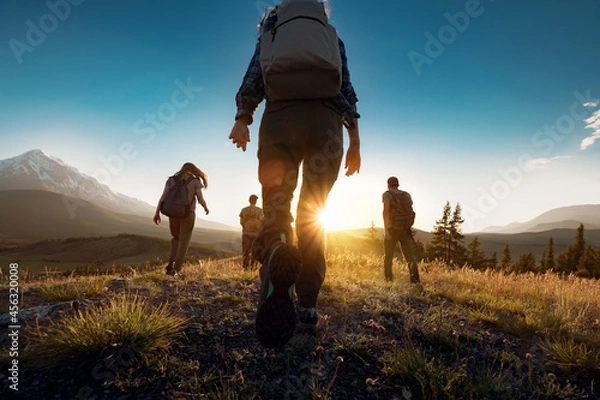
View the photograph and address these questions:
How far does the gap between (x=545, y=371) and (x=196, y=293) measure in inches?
151

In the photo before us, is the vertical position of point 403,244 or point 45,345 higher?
point 403,244

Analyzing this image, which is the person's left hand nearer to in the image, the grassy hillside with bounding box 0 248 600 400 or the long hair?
the grassy hillside with bounding box 0 248 600 400

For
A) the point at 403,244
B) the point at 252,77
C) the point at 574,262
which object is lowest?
the point at 574,262

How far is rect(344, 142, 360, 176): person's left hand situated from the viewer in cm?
304

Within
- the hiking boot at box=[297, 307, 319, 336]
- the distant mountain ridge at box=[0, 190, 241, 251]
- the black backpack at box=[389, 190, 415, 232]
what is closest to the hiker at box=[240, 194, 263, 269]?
the black backpack at box=[389, 190, 415, 232]

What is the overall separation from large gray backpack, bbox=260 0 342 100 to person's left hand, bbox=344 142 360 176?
74 cm

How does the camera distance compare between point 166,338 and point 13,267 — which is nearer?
point 166,338

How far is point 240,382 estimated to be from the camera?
6.18ft

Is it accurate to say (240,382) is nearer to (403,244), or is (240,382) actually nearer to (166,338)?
(166,338)

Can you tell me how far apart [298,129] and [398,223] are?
5351mm

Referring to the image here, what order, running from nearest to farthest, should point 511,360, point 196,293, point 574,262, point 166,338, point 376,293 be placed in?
point 166,338 → point 511,360 → point 196,293 → point 376,293 → point 574,262

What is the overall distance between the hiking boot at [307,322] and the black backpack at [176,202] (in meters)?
4.66

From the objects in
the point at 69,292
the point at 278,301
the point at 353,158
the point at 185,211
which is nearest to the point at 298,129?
the point at 353,158

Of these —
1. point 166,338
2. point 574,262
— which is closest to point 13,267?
point 166,338
